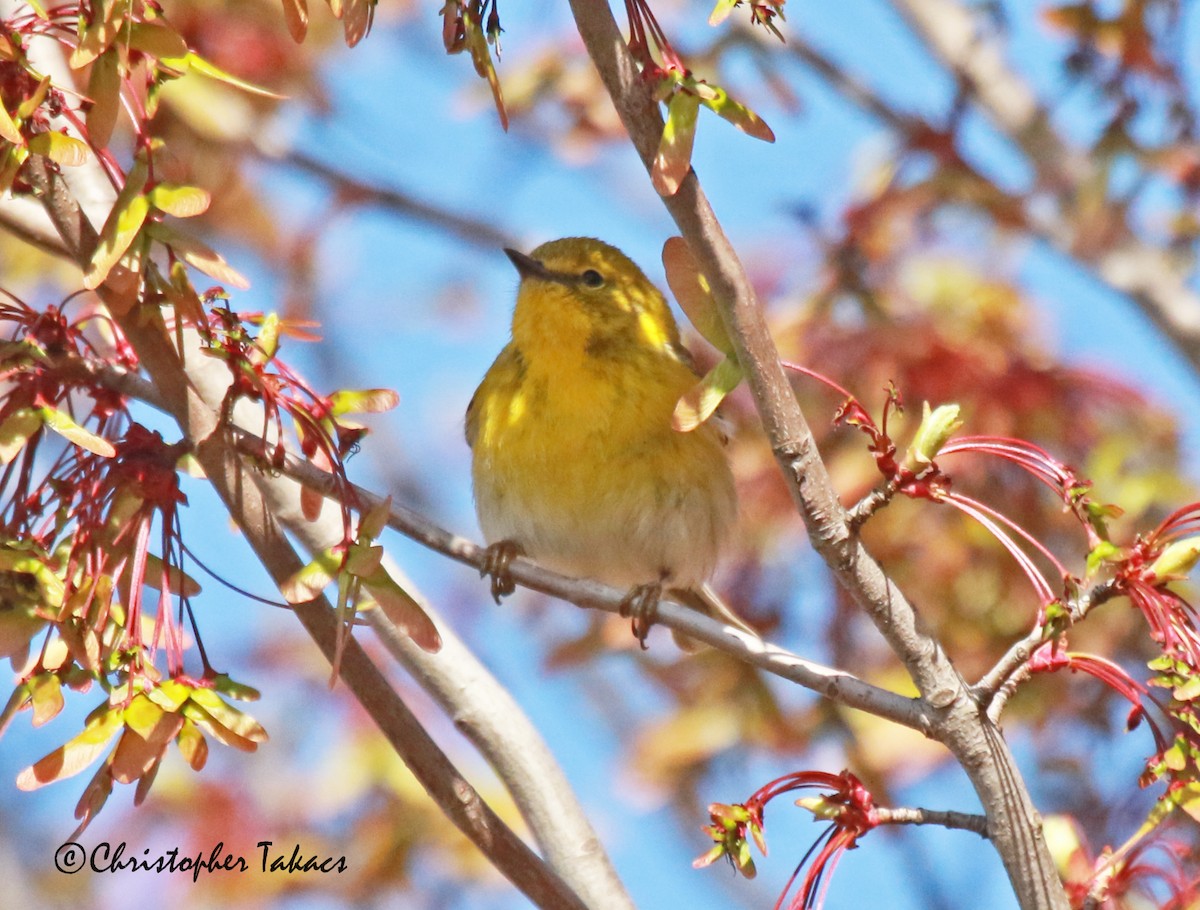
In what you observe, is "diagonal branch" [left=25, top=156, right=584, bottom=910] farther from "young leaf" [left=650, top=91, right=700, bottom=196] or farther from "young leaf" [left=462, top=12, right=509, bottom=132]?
"young leaf" [left=650, top=91, right=700, bottom=196]

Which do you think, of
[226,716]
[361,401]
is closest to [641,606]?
[361,401]

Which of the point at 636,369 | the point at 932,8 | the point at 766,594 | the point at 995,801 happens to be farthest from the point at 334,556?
the point at 932,8

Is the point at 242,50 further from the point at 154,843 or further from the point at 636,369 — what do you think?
the point at 154,843

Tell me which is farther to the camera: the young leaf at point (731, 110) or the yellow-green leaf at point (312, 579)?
the yellow-green leaf at point (312, 579)

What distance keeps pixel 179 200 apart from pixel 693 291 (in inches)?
36.1

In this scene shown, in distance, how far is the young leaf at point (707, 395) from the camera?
8.66 ft

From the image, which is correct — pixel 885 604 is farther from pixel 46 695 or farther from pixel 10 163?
pixel 10 163

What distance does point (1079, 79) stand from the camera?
210 inches

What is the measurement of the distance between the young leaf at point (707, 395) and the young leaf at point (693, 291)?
4cm

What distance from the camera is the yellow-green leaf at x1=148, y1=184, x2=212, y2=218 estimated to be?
2.47 m

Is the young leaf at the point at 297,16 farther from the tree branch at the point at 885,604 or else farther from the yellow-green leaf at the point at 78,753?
the yellow-green leaf at the point at 78,753

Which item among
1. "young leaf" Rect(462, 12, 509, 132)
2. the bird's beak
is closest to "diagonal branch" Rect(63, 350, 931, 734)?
"young leaf" Rect(462, 12, 509, 132)

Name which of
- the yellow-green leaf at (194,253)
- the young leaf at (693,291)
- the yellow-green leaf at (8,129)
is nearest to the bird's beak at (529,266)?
the young leaf at (693,291)

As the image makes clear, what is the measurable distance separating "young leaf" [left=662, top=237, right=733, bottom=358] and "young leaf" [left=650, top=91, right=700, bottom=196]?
0.26 metres
